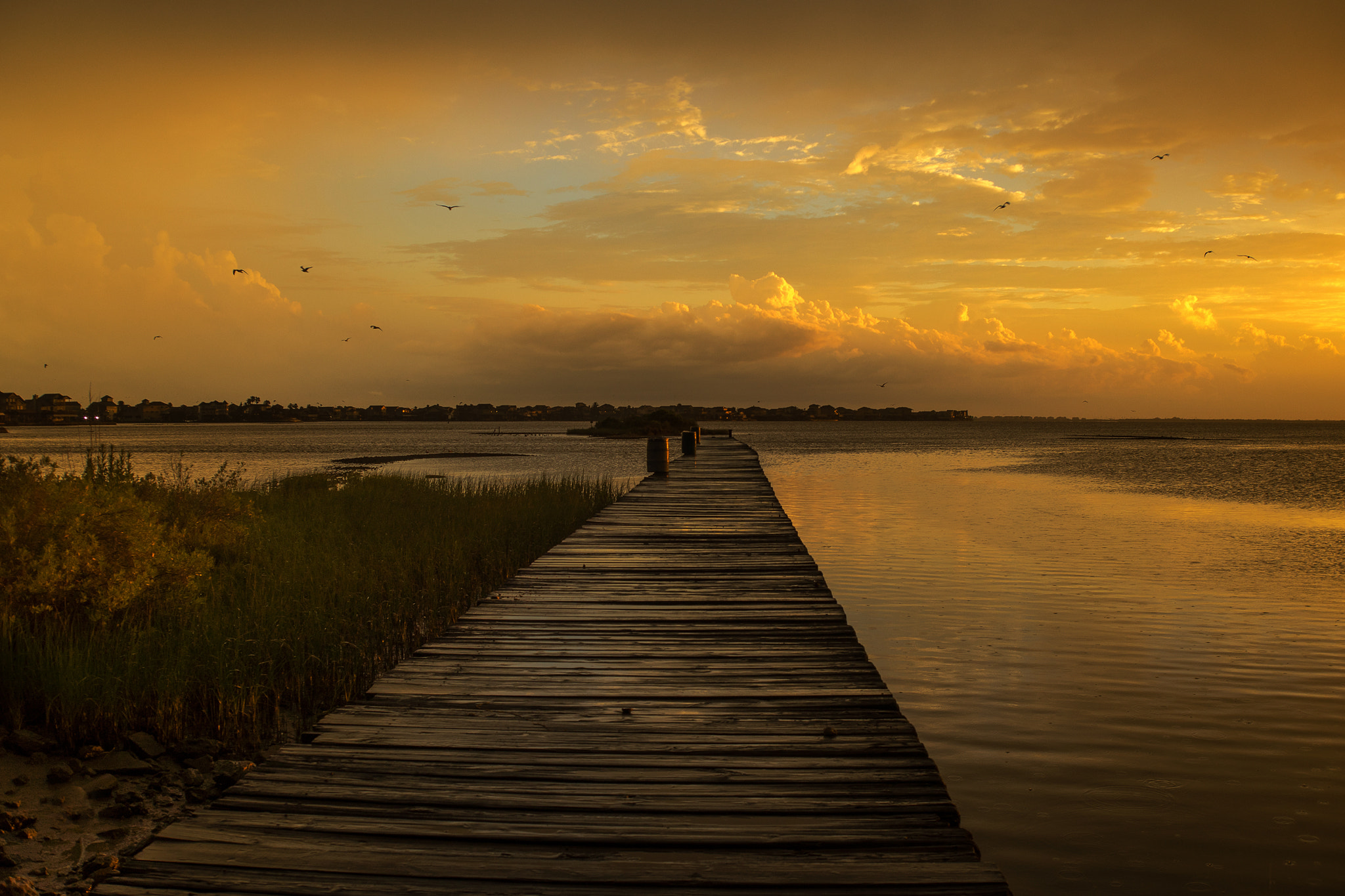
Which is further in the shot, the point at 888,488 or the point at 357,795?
the point at 888,488

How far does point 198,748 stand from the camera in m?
5.11

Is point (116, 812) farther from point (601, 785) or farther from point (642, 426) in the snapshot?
point (642, 426)

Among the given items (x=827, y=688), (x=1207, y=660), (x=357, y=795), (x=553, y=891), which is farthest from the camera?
(x=1207, y=660)

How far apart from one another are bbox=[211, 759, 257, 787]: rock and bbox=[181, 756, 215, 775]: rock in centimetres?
4

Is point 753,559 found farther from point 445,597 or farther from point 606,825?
point 606,825

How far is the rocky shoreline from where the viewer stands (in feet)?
12.3

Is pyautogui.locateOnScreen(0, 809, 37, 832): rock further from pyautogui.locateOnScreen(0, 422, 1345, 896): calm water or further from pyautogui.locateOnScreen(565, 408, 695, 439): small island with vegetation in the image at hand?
pyautogui.locateOnScreen(565, 408, 695, 439): small island with vegetation

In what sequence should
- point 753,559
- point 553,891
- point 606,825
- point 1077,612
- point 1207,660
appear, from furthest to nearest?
1. point 1077,612
2. point 753,559
3. point 1207,660
4. point 606,825
5. point 553,891

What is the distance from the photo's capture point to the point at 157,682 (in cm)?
540

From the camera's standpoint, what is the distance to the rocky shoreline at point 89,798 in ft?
12.3

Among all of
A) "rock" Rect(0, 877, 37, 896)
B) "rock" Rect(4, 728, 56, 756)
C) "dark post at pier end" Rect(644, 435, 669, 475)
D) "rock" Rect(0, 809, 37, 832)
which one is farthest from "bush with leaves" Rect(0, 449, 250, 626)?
"dark post at pier end" Rect(644, 435, 669, 475)

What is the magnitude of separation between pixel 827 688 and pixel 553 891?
238 cm

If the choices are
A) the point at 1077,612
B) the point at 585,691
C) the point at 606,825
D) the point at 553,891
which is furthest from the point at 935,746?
the point at 1077,612

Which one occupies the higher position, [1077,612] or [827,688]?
[827,688]
